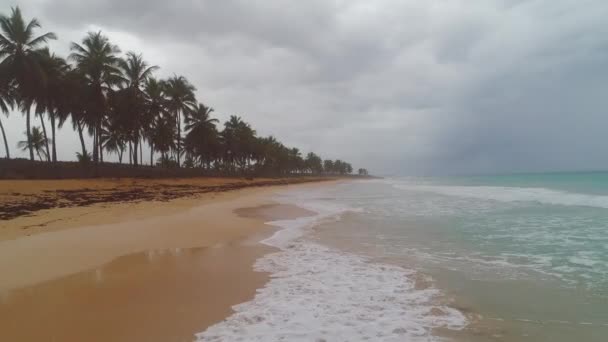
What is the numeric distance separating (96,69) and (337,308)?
35.0 metres

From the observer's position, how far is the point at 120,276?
5.45 metres

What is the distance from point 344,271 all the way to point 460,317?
7.28 feet

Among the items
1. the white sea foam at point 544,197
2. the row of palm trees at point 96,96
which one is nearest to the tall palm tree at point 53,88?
the row of palm trees at point 96,96

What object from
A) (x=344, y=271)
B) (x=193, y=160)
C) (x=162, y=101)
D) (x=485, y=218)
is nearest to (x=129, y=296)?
(x=344, y=271)

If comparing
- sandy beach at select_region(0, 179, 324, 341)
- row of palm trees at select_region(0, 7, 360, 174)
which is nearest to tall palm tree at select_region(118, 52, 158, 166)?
row of palm trees at select_region(0, 7, 360, 174)

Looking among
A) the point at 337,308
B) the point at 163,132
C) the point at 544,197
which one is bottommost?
the point at 544,197

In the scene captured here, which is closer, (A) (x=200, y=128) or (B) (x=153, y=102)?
(B) (x=153, y=102)

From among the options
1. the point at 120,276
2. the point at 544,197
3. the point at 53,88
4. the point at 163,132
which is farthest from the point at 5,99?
the point at 544,197

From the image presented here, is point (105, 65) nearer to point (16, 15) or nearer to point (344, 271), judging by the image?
point (16, 15)

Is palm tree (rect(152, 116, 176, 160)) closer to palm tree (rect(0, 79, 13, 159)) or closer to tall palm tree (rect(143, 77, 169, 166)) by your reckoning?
tall palm tree (rect(143, 77, 169, 166))

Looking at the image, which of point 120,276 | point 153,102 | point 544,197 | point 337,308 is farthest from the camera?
point 153,102

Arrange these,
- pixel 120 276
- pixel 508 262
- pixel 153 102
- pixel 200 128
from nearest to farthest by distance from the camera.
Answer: pixel 120 276 → pixel 508 262 → pixel 153 102 → pixel 200 128

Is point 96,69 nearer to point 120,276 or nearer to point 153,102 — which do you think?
point 153,102

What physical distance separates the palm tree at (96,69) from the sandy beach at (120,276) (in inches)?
936
